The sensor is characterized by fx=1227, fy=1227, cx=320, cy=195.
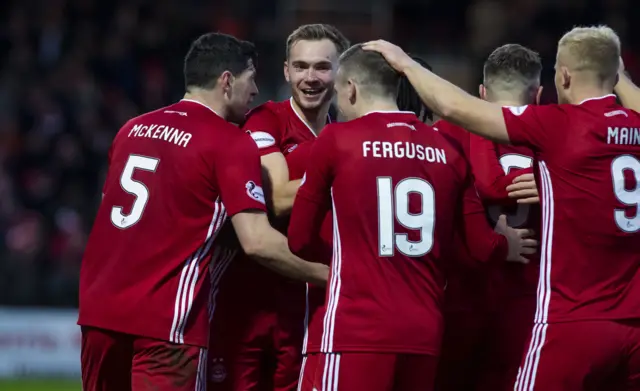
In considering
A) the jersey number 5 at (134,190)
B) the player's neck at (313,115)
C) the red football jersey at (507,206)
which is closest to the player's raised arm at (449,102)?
the red football jersey at (507,206)

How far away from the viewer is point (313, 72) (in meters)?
7.16

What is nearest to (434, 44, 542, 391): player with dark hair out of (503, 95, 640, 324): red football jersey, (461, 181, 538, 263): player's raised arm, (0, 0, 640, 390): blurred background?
(461, 181, 538, 263): player's raised arm

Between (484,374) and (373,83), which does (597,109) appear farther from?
(484,374)

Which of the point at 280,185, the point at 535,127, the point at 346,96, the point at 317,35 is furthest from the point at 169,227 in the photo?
the point at 535,127

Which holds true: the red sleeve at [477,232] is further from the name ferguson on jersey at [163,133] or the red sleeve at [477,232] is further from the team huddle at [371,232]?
the name ferguson on jersey at [163,133]

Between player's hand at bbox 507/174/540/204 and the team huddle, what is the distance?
0.03 feet

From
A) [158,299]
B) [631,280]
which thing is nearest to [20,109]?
[158,299]

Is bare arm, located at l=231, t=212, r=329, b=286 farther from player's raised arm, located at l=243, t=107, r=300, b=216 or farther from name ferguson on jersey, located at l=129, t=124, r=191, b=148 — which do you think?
name ferguson on jersey, located at l=129, t=124, r=191, b=148

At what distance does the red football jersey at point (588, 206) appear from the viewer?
595cm

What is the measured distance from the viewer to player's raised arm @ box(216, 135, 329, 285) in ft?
20.9

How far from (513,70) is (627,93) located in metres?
0.66

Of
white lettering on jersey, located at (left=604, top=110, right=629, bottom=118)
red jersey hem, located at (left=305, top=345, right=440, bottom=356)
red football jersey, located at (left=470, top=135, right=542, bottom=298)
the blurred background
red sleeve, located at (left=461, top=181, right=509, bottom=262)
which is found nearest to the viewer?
red jersey hem, located at (left=305, top=345, right=440, bottom=356)

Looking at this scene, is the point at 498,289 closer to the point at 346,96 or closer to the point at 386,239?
the point at 386,239

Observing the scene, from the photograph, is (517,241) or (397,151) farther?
(517,241)
